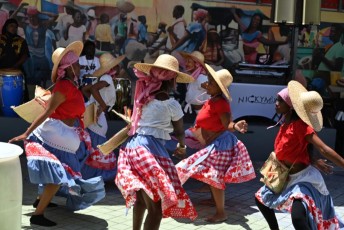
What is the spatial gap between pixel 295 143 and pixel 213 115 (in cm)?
146

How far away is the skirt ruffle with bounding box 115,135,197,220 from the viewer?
4.75m

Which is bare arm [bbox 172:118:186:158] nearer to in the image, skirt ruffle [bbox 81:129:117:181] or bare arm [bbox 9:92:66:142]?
bare arm [bbox 9:92:66:142]

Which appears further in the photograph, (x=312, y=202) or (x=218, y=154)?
(x=218, y=154)

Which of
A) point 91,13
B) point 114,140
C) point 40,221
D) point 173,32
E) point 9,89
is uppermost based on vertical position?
point 91,13

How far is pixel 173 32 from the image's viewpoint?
36.2 ft

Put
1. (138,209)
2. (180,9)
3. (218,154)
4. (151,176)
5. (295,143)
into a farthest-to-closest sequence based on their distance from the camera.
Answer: (180,9), (218,154), (138,209), (295,143), (151,176)

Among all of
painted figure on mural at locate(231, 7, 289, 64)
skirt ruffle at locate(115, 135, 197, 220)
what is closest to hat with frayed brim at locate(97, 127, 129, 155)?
skirt ruffle at locate(115, 135, 197, 220)

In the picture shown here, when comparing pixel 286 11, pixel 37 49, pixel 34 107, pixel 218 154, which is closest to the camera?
pixel 34 107

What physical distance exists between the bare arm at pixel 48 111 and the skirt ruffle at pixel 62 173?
0.22 metres

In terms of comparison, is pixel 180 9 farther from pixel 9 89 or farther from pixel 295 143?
pixel 295 143

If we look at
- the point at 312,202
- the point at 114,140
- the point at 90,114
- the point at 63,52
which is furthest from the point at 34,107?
the point at 312,202

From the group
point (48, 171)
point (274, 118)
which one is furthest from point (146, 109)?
point (274, 118)

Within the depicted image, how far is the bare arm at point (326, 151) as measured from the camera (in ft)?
15.2

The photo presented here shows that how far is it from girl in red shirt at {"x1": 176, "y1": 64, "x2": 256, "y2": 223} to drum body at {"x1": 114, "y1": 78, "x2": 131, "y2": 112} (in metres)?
2.85
